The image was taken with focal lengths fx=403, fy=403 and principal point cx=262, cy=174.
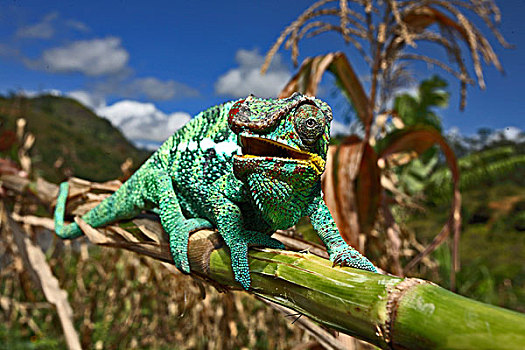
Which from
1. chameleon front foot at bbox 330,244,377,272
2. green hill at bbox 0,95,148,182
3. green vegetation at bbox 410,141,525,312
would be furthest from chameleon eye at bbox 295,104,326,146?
green hill at bbox 0,95,148,182

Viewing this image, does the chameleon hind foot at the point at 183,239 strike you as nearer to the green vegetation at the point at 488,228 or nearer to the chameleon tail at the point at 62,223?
the chameleon tail at the point at 62,223

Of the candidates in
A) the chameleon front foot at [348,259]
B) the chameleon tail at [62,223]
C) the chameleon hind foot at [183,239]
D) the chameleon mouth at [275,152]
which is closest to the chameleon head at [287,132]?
the chameleon mouth at [275,152]

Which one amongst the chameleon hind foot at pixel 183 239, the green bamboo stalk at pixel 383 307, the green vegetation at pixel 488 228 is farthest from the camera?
the green vegetation at pixel 488 228

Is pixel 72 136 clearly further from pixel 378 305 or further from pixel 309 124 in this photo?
pixel 378 305

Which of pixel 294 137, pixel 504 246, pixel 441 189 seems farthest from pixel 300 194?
pixel 504 246

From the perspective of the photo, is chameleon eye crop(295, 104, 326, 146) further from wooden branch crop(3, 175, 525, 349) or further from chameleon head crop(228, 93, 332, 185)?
wooden branch crop(3, 175, 525, 349)

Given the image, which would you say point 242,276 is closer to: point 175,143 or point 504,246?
point 175,143

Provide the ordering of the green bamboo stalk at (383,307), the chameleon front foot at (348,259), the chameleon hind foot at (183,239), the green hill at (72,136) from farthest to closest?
the green hill at (72,136), the chameleon hind foot at (183,239), the chameleon front foot at (348,259), the green bamboo stalk at (383,307)
